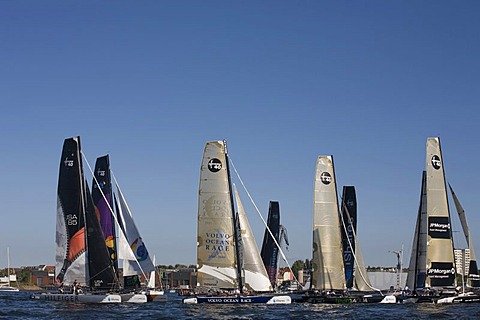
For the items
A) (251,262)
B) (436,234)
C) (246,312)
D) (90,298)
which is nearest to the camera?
(246,312)

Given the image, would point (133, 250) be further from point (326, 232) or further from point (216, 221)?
point (326, 232)

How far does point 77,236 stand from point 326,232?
20038mm

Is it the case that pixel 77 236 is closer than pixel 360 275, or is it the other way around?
pixel 77 236

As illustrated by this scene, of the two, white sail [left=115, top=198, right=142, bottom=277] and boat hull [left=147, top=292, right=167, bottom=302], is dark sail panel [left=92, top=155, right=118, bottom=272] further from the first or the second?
boat hull [left=147, top=292, right=167, bottom=302]

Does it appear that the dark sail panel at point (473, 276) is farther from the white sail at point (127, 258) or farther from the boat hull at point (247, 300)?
the white sail at point (127, 258)

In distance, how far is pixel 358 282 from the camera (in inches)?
3086

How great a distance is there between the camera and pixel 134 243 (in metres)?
70.1

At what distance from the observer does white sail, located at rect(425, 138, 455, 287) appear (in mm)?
63969

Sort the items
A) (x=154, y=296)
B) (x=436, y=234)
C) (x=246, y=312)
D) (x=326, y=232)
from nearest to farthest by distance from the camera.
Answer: (x=246, y=312)
(x=436, y=234)
(x=154, y=296)
(x=326, y=232)

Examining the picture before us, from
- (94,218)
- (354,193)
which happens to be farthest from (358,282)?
(94,218)

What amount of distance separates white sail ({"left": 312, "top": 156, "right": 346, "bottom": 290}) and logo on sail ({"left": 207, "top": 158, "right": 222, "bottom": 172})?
32.1ft

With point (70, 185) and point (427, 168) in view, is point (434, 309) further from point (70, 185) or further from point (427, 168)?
point (70, 185)

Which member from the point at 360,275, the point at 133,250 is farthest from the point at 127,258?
the point at 360,275

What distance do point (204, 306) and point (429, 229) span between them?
19.1 metres
